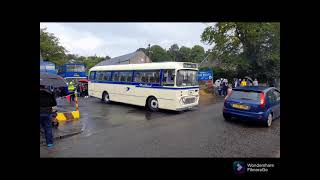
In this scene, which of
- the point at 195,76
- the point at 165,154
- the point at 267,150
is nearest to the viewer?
the point at 165,154

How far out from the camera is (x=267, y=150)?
20.7ft

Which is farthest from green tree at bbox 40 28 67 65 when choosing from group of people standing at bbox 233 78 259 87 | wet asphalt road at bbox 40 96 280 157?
wet asphalt road at bbox 40 96 280 157

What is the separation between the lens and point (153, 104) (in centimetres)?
1311

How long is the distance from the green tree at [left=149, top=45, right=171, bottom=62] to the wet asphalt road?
2712 inches

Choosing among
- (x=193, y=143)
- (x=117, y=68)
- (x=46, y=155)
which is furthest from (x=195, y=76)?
(x=46, y=155)

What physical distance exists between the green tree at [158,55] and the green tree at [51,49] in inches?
1420

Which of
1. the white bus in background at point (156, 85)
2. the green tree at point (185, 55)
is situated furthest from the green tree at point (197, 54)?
the white bus in background at point (156, 85)

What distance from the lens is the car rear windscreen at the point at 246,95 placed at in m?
8.78

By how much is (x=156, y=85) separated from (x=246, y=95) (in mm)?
5206

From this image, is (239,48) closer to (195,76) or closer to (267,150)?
(195,76)

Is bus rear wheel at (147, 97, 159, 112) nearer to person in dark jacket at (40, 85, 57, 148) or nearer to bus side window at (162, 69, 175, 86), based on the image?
bus side window at (162, 69, 175, 86)

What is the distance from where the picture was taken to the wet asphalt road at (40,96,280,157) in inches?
240

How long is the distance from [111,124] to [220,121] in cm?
467

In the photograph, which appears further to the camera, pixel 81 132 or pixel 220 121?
pixel 220 121
